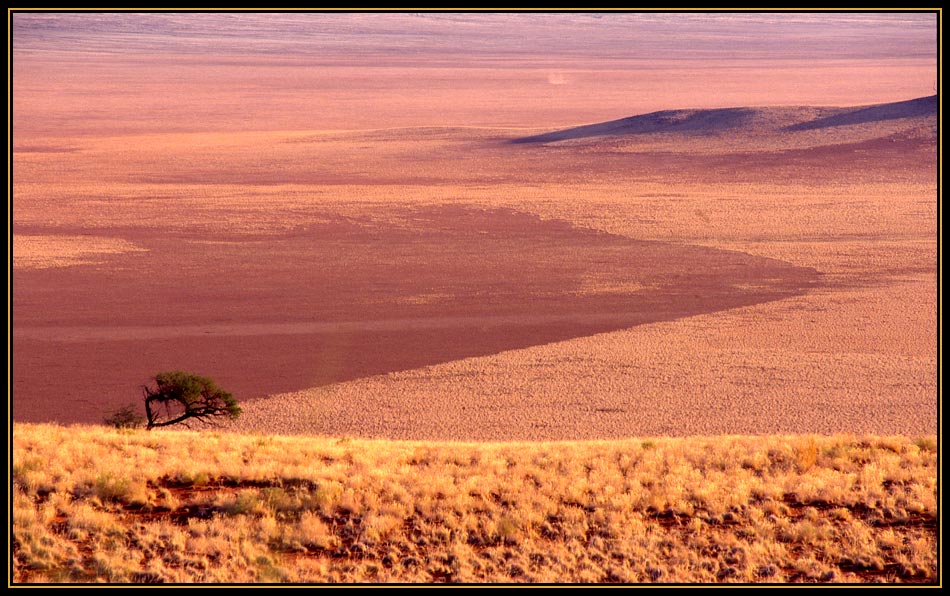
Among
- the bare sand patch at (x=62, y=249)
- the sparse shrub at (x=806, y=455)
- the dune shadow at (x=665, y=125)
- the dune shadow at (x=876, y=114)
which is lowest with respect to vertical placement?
the sparse shrub at (x=806, y=455)

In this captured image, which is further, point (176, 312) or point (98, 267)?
point (98, 267)

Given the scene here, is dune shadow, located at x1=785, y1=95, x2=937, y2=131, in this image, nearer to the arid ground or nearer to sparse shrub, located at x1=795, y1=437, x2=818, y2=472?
the arid ground

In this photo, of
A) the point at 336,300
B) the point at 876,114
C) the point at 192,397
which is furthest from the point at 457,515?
the point at 876,114

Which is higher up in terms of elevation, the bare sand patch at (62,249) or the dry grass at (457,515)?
the bare sand patch at (62,249)

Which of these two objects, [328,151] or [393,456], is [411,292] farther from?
[328,151]

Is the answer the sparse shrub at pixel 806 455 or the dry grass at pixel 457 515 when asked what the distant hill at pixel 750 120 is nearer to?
the sparse shrub at pixel 806 455

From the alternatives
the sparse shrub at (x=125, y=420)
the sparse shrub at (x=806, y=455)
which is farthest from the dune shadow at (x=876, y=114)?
the sparse shrub at (x=806, y=455)

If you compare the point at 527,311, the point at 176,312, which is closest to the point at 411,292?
the point at 527,311
